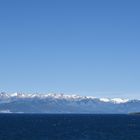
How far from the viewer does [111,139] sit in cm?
13125

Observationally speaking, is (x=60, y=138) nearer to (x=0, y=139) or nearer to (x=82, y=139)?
(x=82, y=139)

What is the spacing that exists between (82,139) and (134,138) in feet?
52.9

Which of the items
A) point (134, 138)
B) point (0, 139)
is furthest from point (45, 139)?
point (134, 138)

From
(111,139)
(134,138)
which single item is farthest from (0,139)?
(134,138)

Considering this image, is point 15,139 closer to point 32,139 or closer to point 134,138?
point 32,139

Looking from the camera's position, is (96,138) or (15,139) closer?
(15,139)

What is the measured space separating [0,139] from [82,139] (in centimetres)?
2320

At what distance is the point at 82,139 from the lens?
130875 mm

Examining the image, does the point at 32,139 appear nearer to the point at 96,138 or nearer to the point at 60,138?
the point at 60,138

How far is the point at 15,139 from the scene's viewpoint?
125 metres

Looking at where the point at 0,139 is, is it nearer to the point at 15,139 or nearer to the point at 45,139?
the point at 15,139

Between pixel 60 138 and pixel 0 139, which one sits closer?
pixel 0 139

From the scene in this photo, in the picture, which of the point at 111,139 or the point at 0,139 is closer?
the point at 0,139

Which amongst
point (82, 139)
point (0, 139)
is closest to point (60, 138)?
point (82, 139)
